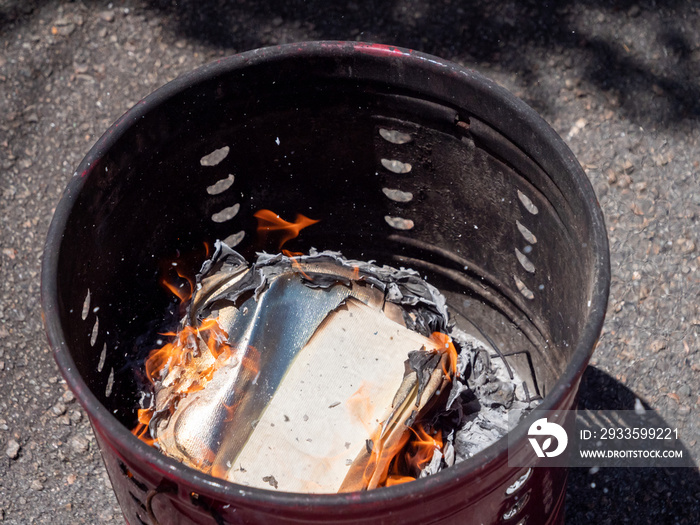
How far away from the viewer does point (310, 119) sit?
222 centimetres

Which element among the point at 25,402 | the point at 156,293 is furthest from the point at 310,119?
the point at 25,402

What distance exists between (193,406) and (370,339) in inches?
21.8

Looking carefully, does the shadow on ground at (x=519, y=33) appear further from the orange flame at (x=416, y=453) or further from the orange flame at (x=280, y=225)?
the orange flame at (x=416, y=453)

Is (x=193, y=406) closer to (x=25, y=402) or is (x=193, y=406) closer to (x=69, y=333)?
(x=69, y=333)

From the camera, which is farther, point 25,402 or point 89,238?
point 25,402

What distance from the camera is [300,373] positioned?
7.14ft

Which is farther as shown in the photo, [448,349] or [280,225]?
[280,225]

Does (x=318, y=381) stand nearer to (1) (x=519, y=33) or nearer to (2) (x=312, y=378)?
(2) (x=312, y=378)

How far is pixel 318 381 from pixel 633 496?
1.13 meters

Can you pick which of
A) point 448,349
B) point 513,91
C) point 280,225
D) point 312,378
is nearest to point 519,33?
point 513,91

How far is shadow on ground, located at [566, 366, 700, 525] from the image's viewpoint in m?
2.39
